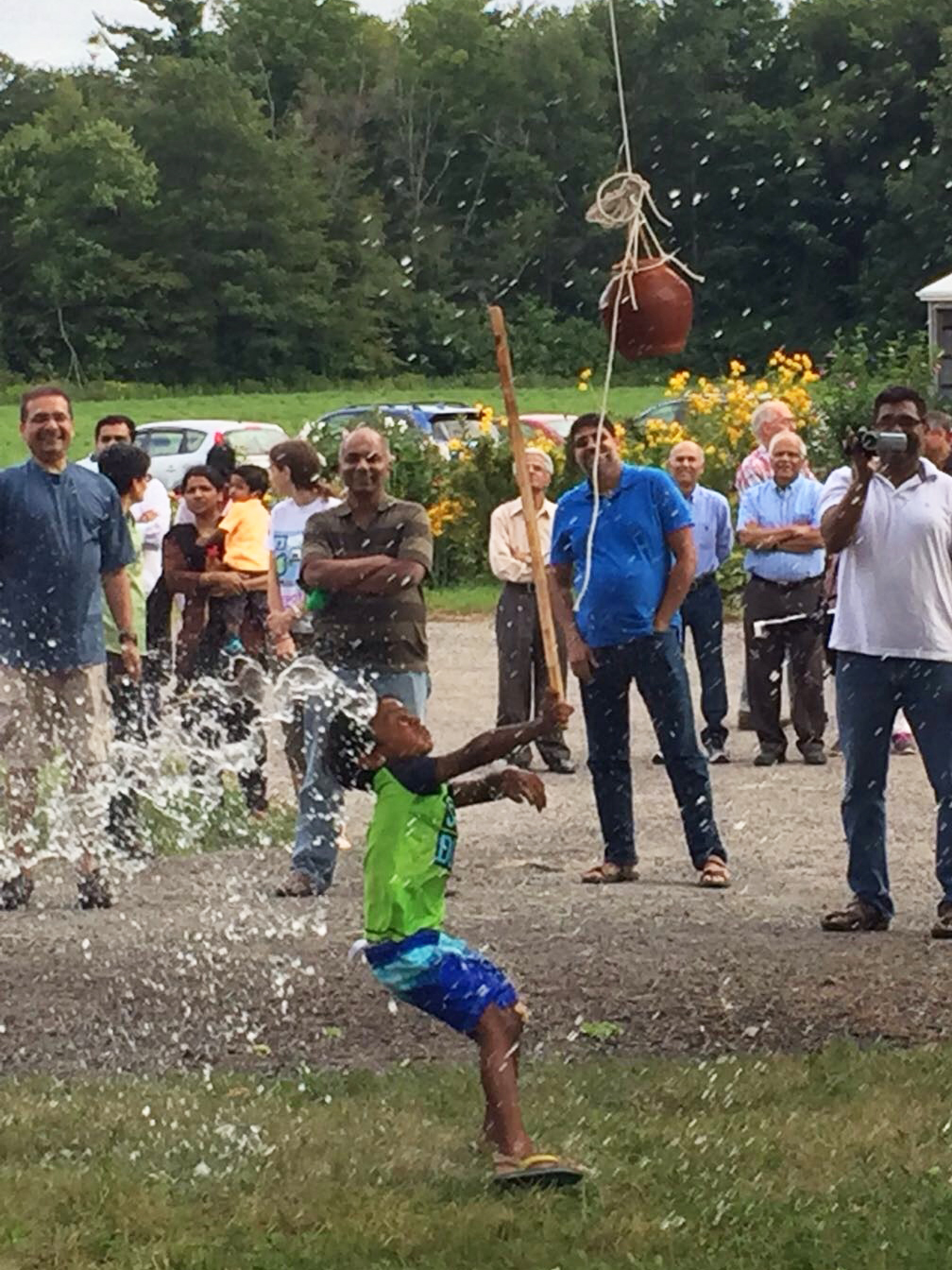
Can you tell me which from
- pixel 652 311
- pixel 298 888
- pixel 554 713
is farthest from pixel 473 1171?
pixel 298 888

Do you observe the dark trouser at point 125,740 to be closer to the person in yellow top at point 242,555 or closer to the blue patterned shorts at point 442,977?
the person in yellow top at point 242,555

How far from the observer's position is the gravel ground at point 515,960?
25.9 feet

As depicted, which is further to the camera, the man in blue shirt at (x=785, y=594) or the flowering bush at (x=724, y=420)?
the flowering bush at (x=724, y=420)

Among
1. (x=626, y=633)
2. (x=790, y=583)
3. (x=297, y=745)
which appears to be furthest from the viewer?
(x=790, y=583)

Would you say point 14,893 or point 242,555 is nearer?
point 14,893

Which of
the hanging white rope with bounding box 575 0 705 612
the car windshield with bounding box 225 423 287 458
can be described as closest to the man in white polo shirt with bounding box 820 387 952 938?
the hanging white rope with bounding box 575 0 705 612

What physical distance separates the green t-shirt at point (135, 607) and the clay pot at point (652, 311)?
107 inches

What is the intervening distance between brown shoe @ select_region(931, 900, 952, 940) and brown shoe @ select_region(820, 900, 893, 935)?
197 mm

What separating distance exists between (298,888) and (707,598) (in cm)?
483

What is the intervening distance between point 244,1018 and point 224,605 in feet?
16.1

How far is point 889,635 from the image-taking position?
9.24m

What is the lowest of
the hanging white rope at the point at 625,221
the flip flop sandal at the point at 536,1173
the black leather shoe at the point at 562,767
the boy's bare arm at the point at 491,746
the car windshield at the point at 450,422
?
the black leather shoe at the point at 562,767

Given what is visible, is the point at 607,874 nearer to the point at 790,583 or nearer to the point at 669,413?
the point at 790,583

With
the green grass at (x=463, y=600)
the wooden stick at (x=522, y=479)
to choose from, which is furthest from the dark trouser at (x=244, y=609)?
the green grass at (x=463, y=600)
